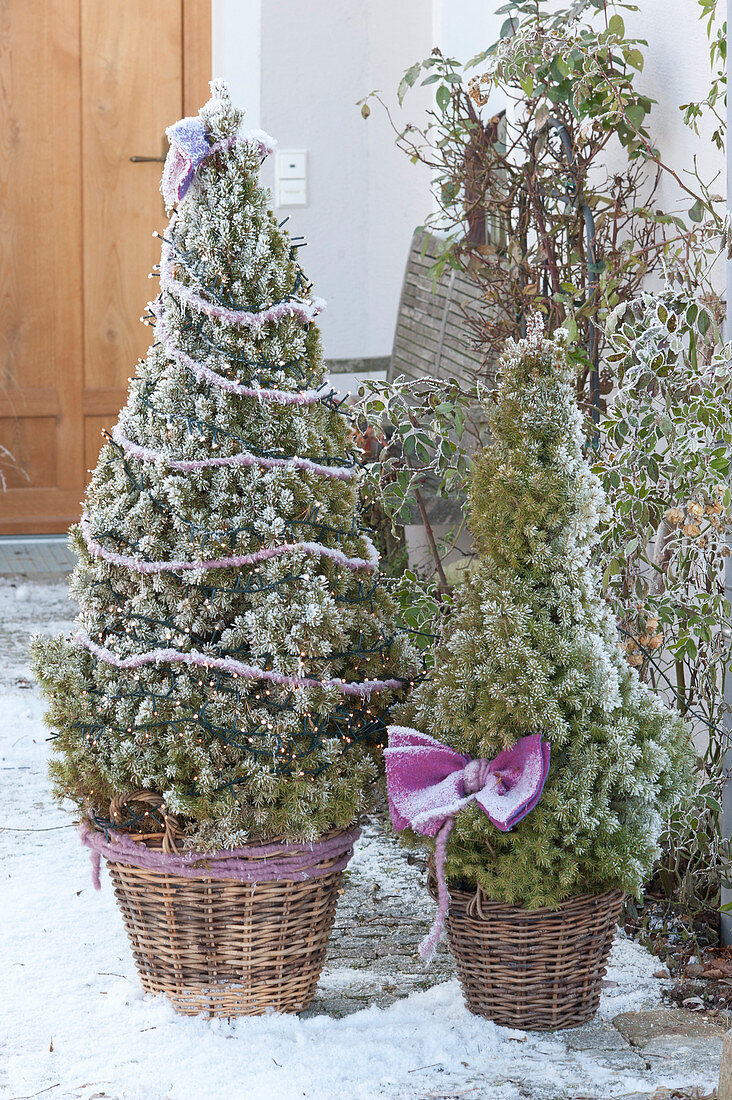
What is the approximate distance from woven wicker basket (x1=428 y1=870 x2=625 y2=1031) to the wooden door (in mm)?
3914

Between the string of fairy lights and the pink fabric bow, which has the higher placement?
the pink fabric bow

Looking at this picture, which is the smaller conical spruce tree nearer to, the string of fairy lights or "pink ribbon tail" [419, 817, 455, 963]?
"pink ribbon tail" [419, 817, 455, 963]

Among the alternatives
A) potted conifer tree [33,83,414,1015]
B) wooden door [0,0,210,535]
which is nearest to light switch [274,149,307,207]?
wooden door [0,0,210,535]

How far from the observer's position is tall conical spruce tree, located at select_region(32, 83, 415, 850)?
174 cm

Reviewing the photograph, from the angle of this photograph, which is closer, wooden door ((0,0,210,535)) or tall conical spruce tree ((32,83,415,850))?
tall conical spruce tree ((32,83,415,850))

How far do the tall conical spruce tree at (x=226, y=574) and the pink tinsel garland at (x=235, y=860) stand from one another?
0.10 feet

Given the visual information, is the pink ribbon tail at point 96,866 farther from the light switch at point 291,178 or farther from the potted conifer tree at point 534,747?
the light switch at point 291,178

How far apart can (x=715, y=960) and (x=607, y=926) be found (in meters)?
0.36

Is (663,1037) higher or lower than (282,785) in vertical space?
lower

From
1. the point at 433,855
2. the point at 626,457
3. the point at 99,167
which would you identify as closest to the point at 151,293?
the point at 99,167

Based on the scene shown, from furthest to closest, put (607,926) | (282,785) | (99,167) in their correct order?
(99,167) < (607,926) < (282,785)

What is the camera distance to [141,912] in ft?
5.97

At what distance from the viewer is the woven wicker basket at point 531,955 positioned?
69.8 inches

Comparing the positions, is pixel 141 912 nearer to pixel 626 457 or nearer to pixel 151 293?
pixel 626 457
